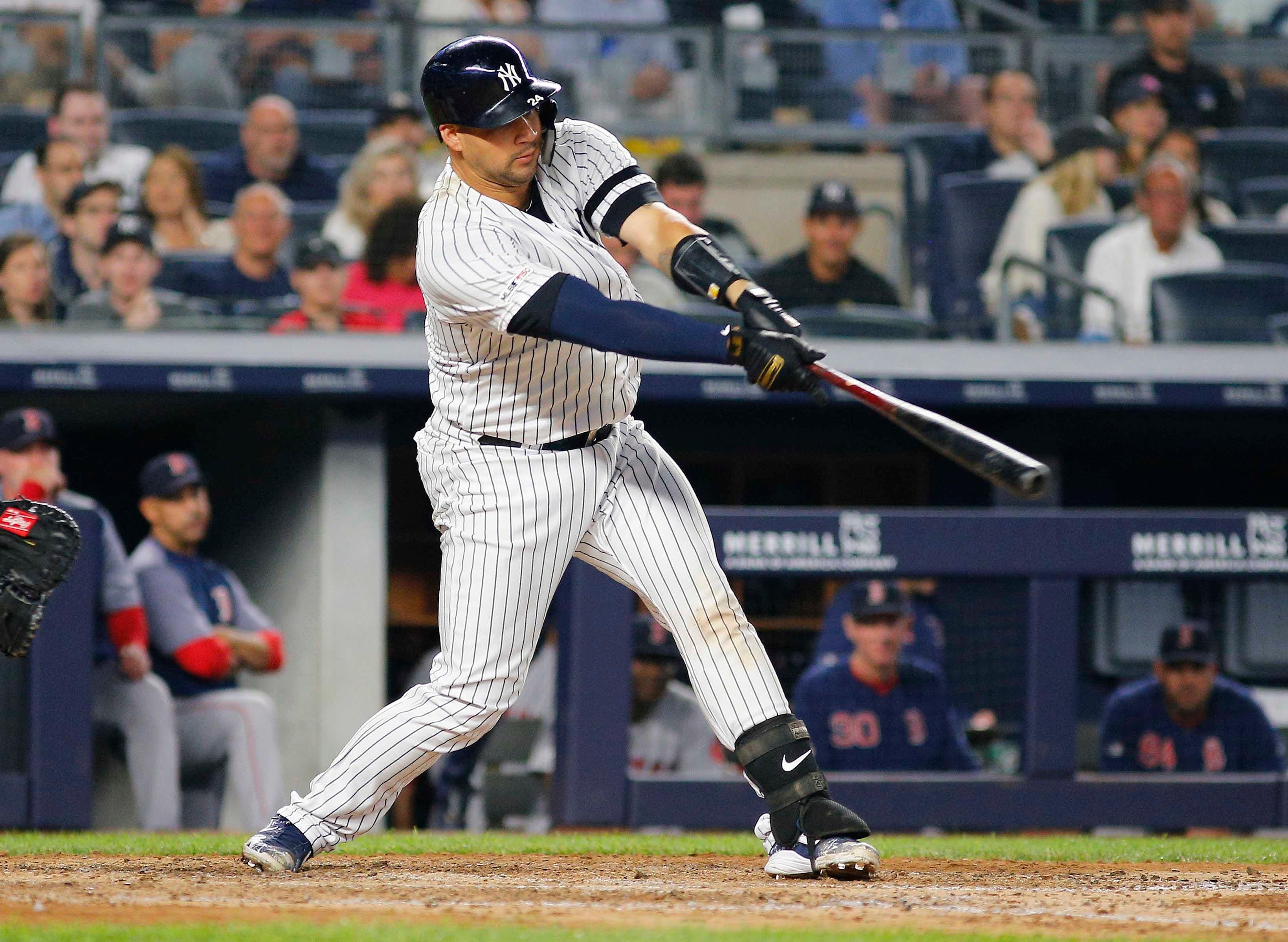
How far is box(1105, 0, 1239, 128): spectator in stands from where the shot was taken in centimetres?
825

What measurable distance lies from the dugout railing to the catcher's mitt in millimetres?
2007

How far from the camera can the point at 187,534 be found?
562 centimetres

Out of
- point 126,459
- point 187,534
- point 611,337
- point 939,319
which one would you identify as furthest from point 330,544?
point 611,337

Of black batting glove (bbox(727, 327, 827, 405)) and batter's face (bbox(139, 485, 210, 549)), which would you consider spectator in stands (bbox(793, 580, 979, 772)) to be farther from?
black batting glove (bbox(727, 327, 827, 405))

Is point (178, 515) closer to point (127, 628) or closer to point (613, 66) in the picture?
point (127, 628)

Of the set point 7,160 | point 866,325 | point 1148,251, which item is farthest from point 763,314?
point 7,160

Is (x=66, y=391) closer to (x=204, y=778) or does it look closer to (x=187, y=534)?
(x=187, y=534)

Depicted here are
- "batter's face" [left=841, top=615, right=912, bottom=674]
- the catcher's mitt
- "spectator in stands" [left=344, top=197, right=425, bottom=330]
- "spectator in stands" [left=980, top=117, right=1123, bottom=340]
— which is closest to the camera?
the catcher's mitt

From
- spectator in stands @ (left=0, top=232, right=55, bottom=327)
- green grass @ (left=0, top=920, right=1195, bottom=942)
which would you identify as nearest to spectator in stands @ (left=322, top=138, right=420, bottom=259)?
spectator in stands @ (left=0, top=232, right=55, bottom=327)

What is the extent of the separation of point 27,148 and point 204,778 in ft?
10.0

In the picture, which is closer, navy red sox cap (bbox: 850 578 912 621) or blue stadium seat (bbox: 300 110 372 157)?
navy red sox cap (bbox: 850 578 912 621)

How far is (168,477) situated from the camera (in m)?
5.58

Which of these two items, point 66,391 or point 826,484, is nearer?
point 66,391

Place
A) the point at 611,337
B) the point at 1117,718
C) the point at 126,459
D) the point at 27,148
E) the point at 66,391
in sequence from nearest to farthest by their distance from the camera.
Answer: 1. the point at 611,337
2. the point at 1117,718
3. the point at 66,391
4. the point at 27,148
5. the point at 126,459
